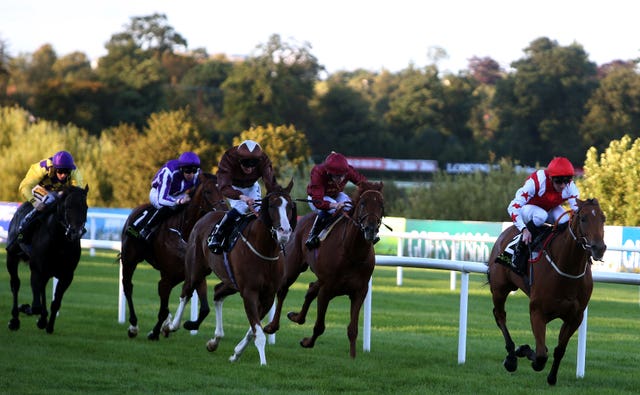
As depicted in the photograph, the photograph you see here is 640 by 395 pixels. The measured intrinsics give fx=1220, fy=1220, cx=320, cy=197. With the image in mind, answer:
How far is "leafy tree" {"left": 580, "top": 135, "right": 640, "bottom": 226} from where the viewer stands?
28373 millimetres

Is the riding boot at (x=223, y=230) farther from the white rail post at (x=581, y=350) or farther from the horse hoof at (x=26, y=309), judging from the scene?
the white rail post at (x=581, y=350)

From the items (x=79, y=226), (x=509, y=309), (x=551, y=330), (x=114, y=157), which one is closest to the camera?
(x=79, y=226)

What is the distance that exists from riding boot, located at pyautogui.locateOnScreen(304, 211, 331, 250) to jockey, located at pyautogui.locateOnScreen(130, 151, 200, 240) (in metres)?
1.62

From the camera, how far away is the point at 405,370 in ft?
30.5

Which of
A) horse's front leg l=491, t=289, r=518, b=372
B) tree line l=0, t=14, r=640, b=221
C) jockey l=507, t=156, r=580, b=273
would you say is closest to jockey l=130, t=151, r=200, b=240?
horse's front leg l=491, t=289, r=518, b=372

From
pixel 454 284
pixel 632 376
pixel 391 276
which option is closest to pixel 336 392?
pixel 632 376

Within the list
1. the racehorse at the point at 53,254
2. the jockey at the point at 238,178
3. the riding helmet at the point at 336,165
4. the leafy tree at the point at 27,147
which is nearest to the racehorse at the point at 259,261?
the jockey at the point at 238,178

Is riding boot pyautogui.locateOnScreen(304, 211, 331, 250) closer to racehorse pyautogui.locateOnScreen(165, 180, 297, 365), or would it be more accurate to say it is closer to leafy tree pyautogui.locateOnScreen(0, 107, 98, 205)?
racehorse pyautogui.locateOnScreen(165, 180, 297, 365)

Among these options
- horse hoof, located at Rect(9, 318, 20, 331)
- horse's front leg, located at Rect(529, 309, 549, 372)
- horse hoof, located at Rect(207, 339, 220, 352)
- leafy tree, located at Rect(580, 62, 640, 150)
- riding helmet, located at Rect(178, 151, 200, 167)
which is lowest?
horse hoof, located at Rect(9, 318, 20, 331)

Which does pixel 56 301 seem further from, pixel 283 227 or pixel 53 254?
pixel 283 227

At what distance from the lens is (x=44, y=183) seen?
12188 mm

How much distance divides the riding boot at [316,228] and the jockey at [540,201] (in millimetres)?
1735

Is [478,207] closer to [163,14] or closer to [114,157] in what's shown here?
[114,157]

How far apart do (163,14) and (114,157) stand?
46418 mm
